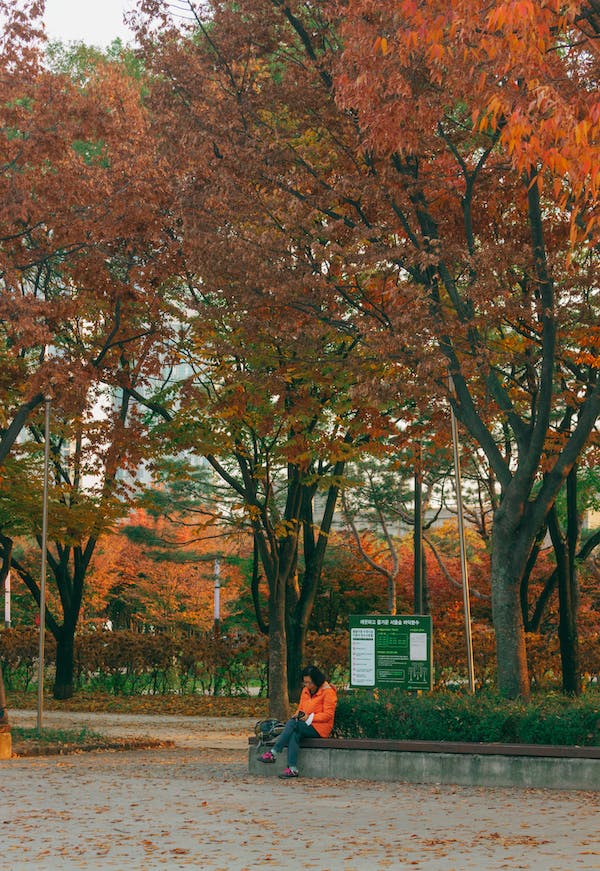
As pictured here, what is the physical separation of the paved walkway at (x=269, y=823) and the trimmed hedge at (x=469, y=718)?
33.7 inches

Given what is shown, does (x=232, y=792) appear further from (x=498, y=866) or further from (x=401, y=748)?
(x=498, y=866)

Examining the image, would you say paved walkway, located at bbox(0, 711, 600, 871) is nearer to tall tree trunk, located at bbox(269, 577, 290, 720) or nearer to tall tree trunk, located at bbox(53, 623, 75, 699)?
tall tree trunk, located at bbox(269, 577, 290, 720)

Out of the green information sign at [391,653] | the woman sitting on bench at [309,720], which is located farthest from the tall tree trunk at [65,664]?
the woman sitting on bench at [309,720]

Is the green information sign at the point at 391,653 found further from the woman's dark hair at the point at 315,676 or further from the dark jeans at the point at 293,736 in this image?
the dark jeans at the point at 293,736

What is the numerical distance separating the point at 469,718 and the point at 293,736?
1.94 meters

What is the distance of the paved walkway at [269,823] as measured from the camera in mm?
7938

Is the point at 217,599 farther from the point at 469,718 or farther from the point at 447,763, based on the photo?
the point at 447,763

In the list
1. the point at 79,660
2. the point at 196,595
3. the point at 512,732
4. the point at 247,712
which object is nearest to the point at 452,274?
the point at 512,732

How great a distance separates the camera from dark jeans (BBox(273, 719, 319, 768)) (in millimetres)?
13219

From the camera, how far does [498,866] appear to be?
757 centimetres

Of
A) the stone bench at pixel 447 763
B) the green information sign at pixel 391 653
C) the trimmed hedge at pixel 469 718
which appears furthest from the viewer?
the green information sign at pixel 391 653

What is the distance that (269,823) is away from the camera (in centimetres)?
971

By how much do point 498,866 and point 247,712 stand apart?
1915 centimetres

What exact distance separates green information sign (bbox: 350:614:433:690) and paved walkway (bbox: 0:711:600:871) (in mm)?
2587
